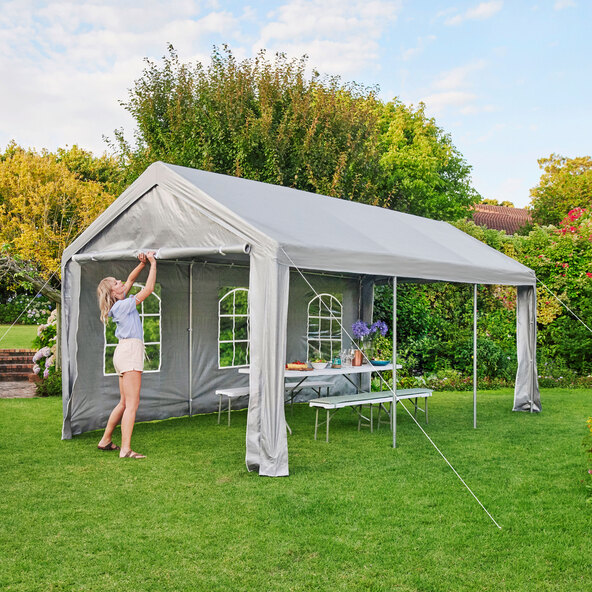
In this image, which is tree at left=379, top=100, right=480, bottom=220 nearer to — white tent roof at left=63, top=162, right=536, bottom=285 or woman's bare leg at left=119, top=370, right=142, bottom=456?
white tent roof at left=63, top=162, right=536, bottom=285

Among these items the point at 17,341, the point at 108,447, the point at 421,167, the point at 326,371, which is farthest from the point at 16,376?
the point at 421,167

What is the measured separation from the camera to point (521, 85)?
12977 millimetres

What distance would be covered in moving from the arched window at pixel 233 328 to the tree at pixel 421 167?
14136 millimetres

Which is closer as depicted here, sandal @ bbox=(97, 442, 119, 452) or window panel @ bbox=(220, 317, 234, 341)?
sandal @ bbox=(97, 442, 119, 452)

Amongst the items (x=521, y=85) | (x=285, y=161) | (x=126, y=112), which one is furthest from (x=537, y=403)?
(x=126, y=112)

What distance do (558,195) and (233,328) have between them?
2230cm

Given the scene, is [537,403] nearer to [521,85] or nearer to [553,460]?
[553,460]

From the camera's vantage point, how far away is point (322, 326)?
10023mm

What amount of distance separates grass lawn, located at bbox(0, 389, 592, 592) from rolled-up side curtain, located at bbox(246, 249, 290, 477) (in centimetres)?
24

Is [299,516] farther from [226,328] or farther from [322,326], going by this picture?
[322,326]

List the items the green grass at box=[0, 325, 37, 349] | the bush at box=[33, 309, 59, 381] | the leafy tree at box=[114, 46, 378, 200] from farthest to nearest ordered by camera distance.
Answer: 1. the green grass at box=[0, 325, 37, 349]
2. the leafy tree at box=[114, 46, 378, 200]
3. the bush at box=[33, 309, 59, 381]

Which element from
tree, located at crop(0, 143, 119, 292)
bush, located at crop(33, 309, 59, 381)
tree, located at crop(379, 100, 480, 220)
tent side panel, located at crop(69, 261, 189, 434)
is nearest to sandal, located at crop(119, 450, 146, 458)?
tent side panel, located at crop(69, 261, 189, 434)

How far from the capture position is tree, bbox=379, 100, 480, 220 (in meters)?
24.4

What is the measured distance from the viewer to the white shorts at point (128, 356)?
622 centimetres
